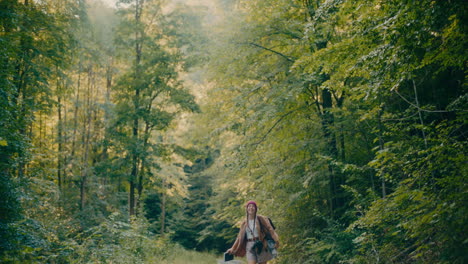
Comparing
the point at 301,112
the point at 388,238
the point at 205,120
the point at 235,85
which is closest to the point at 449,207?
the point at 388,238

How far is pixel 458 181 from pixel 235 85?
872 centimetres

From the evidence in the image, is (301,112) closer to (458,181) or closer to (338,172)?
(338,172)

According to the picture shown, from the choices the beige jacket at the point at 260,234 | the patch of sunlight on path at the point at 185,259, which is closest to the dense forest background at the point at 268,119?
the patch of sunlight on path at the point at 185,259

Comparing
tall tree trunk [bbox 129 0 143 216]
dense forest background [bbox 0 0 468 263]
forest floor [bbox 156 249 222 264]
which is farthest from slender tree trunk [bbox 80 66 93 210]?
forest floor [bbox 156 249 222 264]

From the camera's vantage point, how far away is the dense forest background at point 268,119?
160 inches

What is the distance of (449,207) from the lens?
304 centimetres

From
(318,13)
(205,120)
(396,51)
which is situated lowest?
(205,120)

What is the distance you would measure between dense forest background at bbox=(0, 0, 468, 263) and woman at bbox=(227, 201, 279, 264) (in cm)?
162

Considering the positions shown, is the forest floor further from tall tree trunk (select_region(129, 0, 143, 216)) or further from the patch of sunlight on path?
tall tree trunk (select_region(129, 0, 143, 216))

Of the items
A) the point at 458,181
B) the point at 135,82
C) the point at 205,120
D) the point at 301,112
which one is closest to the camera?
the point at 458,181

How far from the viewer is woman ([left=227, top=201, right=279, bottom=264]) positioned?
5.58 metres

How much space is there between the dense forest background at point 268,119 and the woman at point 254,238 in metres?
1.62

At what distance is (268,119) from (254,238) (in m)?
3.74

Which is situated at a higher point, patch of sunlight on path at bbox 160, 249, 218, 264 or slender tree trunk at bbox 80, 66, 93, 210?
slender tree trunk at bbox 80, 66, 93, 210
